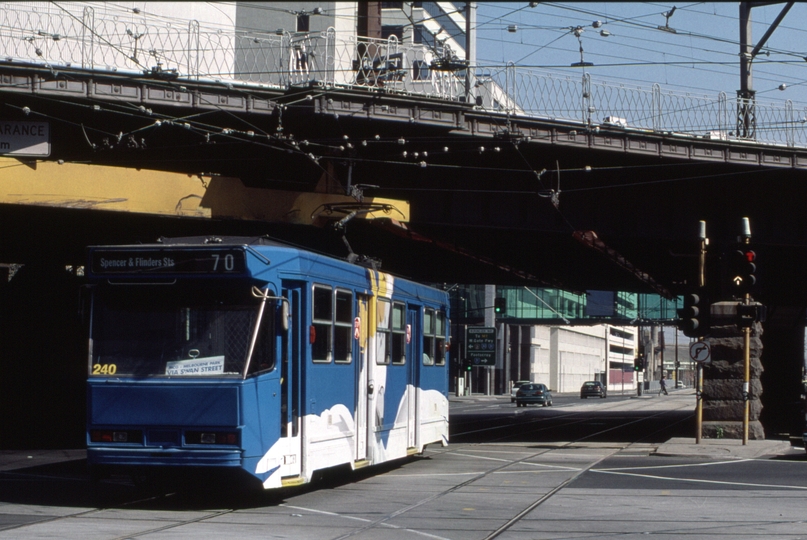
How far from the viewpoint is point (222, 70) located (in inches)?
997

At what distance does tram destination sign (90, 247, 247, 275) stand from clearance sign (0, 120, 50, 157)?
10.6 meters

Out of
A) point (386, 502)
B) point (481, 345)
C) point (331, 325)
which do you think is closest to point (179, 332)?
point (331, 325)

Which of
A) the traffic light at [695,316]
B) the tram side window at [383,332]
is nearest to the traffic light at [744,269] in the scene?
the traffic light at [695,316]

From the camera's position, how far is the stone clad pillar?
25250 millimetres

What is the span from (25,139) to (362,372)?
10.8 meters

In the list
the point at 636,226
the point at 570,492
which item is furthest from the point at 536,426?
the point at 570,492

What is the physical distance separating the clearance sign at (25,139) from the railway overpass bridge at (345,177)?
0.14 ft

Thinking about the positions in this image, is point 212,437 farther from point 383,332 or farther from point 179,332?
point 383,332

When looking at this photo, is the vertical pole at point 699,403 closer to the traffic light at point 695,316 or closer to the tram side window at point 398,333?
the traffic light at point 695,316

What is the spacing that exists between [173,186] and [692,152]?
12.2m

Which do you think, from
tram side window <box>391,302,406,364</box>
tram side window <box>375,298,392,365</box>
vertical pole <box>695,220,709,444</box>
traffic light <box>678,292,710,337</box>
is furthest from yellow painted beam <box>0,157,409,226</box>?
vertical pole <box>695,220,709,444</box>

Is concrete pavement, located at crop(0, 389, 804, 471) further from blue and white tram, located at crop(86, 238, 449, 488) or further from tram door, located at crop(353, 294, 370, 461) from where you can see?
blue and white tram, located at crop(86, 238, 449, 488)

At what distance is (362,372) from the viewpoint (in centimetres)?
1527

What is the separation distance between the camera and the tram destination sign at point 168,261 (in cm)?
1227
